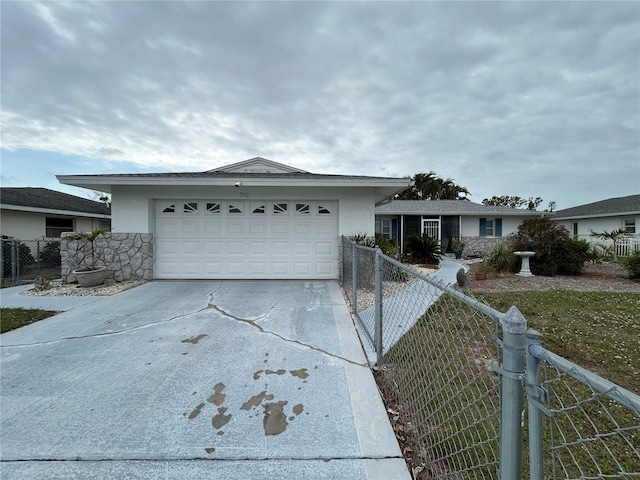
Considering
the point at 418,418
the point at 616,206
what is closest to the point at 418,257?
the point at 418,418

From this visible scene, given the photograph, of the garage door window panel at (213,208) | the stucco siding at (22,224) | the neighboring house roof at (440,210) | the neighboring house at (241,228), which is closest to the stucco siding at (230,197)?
the neighboring house at (241,228)

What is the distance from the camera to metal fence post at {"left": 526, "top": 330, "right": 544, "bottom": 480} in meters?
0.92

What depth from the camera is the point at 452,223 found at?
18250mm

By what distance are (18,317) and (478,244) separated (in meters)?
19.7

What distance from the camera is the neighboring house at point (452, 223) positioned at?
58.9ft

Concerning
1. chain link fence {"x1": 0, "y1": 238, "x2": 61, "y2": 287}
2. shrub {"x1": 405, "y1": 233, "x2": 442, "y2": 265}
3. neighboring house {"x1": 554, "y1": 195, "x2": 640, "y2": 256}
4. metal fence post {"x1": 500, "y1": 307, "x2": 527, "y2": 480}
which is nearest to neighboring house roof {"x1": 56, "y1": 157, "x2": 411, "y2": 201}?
chain link fence {"x1": 0, "y1": 238, "x2": 61, "y2": 287}

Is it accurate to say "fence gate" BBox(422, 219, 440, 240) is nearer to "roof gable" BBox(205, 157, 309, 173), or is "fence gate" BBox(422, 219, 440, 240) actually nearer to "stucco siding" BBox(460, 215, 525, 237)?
"stucco siding" BBox(460, 215, 525, 237)

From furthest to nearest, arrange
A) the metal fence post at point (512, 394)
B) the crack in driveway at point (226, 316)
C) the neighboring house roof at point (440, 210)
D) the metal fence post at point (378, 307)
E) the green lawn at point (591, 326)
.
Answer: the neighboring house roof at point (440, 210), the crack in driveway at point (226, 316), the green lawn at point (591, 326), the metal fence post at point (378, 307), the metal fence post at point (512, 394)

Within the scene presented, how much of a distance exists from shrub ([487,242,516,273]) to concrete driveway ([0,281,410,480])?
8529 mm

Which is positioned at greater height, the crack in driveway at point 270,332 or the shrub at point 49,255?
the shrub at point 49,255

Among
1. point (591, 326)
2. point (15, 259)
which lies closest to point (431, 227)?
point (591, 326)

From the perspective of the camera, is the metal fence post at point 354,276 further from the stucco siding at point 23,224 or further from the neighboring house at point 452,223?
the stucco siding at point 23,224

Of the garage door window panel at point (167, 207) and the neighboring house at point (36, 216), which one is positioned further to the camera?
the neighboring house at point (36, 216)

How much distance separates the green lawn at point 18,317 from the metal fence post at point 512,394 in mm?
6656
